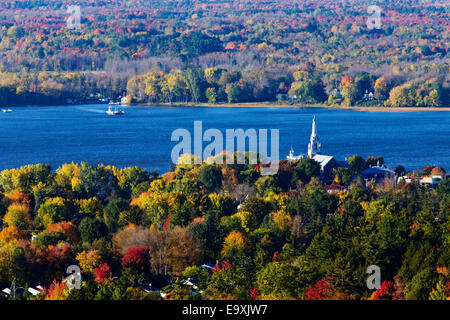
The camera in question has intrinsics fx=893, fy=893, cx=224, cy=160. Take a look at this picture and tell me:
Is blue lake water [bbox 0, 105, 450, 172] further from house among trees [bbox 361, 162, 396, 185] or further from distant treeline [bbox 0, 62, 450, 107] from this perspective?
house among trees [bbox 361, 162, 396, 185]

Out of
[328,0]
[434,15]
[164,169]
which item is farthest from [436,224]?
[328,0]

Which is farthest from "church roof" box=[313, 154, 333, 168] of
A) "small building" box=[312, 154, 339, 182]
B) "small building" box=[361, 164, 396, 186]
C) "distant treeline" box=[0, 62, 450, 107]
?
"distant treeline" box=[0, 62, 450, 107]

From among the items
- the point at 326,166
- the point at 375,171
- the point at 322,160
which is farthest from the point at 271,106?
the point at 326,166

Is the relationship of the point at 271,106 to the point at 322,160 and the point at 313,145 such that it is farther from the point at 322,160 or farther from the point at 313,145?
the point at 322,160

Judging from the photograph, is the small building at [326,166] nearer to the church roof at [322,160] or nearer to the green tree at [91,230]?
the church roof at [322,160]

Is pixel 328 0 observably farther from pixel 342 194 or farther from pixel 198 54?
pixel 342 194

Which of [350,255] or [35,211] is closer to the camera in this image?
[350,255]

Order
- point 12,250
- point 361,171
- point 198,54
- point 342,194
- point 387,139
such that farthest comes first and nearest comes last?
point 198,54
point 387,139
point 361,171
point 342,194
point 12,250
